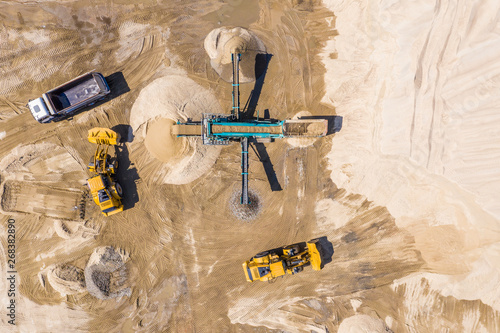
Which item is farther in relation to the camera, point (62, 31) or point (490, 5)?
point (62, 31)

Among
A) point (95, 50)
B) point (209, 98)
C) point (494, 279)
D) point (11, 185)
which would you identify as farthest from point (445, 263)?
point (11, 185)

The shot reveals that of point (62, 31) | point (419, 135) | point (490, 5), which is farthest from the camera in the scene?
point (62, 31)

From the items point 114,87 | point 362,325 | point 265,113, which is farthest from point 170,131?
point 362,325

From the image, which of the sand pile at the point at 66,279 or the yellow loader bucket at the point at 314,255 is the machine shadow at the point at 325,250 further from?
the sand pile at the point at 66,279

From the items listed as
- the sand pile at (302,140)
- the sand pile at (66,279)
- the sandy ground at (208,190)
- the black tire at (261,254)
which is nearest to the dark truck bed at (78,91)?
the sandy ground at (208,190)

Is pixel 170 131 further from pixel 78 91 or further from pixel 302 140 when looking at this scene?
pixel 302 140

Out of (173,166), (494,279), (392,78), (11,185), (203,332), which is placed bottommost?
(203,332)

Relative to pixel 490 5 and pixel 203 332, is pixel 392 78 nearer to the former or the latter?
pixel 490 5
